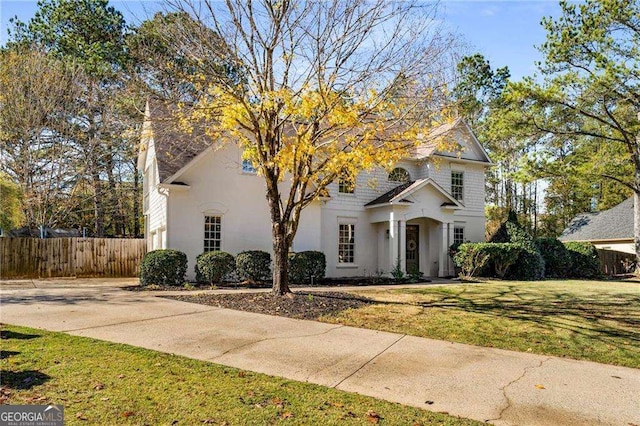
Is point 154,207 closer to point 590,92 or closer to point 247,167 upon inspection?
point 247,167

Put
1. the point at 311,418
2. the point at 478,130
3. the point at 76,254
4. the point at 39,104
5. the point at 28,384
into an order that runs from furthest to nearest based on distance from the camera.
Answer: the point at 478,130 → the point at 39,104 → the point at 76,254 → the point at 28,384 → the point at 311,418

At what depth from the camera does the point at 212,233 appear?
16.7m

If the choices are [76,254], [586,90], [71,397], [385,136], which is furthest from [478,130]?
[71,397]

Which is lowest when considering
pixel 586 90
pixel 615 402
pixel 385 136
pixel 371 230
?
pixel 615 402

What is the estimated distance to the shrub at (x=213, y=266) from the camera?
48.1 ft

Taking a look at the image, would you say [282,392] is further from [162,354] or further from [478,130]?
[478,130]

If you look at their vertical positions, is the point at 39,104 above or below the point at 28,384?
above

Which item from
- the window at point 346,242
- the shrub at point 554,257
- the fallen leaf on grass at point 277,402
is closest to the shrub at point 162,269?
the window at point 346,242

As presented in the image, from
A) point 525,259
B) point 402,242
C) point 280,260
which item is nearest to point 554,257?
point 525,259

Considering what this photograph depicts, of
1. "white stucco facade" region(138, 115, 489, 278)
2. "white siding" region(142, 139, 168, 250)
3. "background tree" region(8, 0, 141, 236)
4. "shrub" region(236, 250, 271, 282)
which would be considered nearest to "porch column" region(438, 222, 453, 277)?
"white stucco facade" region(138, 115, 489, 278)

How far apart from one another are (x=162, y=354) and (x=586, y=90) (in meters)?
A: 21.7

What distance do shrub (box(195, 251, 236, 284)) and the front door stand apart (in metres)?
9.19

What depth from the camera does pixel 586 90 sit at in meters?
20.4

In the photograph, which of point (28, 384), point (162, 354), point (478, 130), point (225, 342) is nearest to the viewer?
point (28, 384)
